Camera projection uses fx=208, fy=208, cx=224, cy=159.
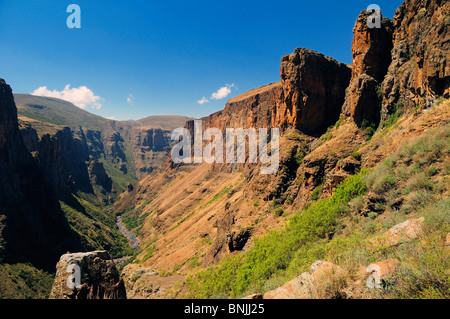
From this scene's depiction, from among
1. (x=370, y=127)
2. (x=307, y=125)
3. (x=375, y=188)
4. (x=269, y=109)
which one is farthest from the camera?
(x=269, y=109)

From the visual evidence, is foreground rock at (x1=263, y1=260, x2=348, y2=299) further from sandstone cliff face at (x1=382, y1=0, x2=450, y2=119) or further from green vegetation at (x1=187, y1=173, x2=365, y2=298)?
sandstone cliff face at (x1=382, y1=0, x2=450, y2=119)

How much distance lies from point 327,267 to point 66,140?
196558 millimetres

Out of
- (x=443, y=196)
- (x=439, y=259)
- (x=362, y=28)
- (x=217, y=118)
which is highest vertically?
(x=217, y=118)

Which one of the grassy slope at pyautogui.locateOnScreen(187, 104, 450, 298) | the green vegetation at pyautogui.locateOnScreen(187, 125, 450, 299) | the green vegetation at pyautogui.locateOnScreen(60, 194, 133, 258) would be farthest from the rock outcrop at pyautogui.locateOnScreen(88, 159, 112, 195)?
the green vegetation at pyautogui.locateOnScreen(187, 125, 450, 299)

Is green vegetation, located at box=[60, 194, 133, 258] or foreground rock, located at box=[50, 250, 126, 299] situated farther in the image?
green vegetation, located at box=[60, 194, 133, 258]

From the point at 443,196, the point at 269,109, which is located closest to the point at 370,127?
the point at 443,196

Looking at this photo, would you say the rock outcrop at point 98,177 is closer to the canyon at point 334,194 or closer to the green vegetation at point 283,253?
the canyon at point 334,194

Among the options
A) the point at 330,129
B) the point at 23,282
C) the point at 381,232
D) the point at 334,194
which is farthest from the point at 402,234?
the point at 23,282

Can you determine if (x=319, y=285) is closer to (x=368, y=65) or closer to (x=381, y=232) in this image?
(x=381, y=232)

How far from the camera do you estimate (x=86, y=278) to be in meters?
8.63

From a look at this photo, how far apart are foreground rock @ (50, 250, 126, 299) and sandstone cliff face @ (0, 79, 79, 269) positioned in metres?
54.1

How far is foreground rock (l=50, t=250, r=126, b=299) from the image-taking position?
830cm

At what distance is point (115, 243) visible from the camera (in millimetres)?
84625

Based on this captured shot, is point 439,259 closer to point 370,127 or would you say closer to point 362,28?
point 370,127
